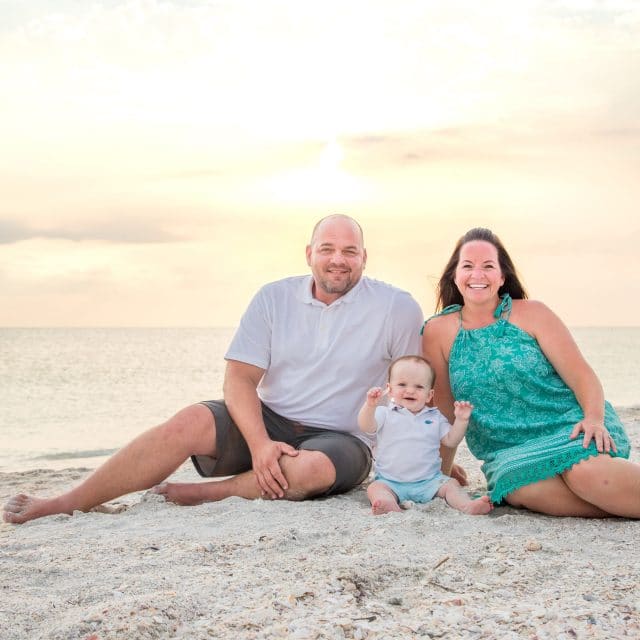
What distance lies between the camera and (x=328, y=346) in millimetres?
4695

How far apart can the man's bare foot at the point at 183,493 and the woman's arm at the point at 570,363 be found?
6.78 feet

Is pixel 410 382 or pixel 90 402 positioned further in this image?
pixel 90 402

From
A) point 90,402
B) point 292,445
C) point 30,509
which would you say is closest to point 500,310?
point 292,445

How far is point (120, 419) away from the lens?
14.9 metres

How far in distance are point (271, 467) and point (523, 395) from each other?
143cm

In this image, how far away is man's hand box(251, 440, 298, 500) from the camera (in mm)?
4398

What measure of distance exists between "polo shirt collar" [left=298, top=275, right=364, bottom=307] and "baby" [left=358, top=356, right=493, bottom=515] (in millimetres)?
544

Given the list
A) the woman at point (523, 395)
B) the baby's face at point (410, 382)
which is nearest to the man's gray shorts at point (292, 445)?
the baby's face at point (410, 382)

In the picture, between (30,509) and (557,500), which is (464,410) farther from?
(30,509)

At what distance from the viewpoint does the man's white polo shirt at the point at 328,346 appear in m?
4.68

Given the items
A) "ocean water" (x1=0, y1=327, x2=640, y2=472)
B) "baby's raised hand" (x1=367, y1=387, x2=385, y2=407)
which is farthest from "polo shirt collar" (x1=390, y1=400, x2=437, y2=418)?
"ocean water" (x1=0, y1=327, x2=640, y2=472)

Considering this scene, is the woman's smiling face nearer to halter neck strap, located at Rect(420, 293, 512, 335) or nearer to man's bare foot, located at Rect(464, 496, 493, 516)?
halter neck strap, located at Rect(420, 293, 512, 335)

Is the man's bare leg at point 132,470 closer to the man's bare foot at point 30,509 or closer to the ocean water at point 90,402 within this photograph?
the man's bare foot at point 30,509

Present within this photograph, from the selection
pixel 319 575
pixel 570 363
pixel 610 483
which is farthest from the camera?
pixel 570 363
